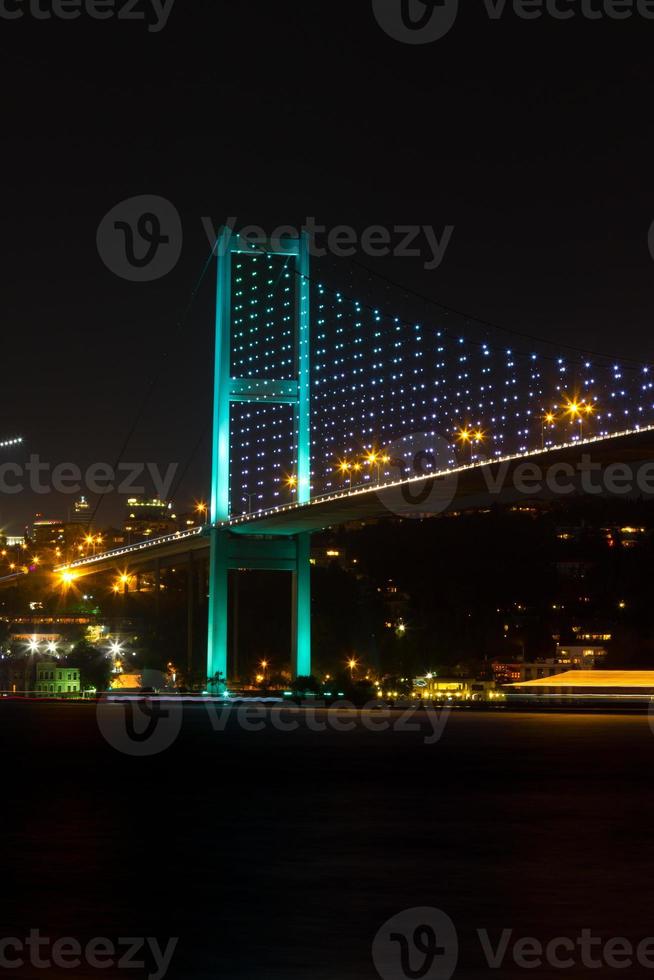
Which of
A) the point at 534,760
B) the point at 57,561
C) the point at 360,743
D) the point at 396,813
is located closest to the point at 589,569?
the point at 57,561

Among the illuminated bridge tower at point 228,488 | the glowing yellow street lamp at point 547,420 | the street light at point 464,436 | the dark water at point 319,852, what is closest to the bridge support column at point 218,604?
the illuminated bridge tower at point 228,488

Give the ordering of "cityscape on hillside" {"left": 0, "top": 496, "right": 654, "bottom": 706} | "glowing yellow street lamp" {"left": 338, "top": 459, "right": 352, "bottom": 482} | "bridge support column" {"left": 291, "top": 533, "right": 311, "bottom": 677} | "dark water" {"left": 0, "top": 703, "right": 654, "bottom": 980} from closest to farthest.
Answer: "dark water" {"left": 0, "top": 703, "right": 654, "bottom": 980} → "glowing yellow street lamp" {"left": 338, "top": 459, "right": 352, "bottom": 482} → "bridge support column" {"left": 291, "top": 533, "right": 311, "bottom": 677} → "cityscape on hillside" {"left": 0, "top": 496, "right": 654, "bottom": 706}

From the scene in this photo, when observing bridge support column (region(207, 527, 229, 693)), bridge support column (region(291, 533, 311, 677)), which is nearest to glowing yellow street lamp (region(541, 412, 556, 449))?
bridge support column (region(291, 533, 311, 677))

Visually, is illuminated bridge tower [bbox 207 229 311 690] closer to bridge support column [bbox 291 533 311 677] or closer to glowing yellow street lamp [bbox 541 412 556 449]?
bridge support column [bbox 291 533 311 677]

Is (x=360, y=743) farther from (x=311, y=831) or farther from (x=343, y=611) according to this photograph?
(x=343, y=611)

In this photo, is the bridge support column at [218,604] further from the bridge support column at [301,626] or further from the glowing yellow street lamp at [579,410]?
the glowing yellow street lamp at [579,410]

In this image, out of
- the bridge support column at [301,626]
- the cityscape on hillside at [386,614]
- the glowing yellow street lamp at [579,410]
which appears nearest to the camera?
the glowing yellow street lamp at [579,410]
